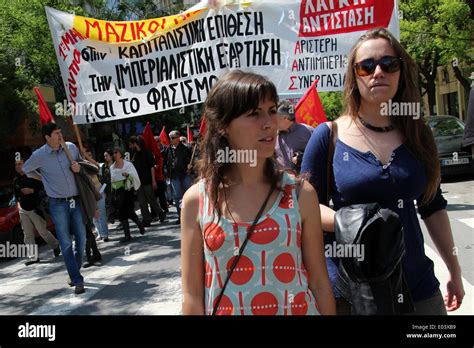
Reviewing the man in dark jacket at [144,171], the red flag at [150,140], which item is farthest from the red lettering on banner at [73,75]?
the red flag at [150,140]

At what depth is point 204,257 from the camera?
2.00m

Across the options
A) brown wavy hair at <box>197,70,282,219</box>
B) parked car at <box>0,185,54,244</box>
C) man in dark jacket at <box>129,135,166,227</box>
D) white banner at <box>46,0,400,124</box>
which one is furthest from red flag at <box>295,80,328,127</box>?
parked car at <box>0,185,54,244</box>

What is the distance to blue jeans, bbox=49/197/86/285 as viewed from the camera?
21.9 feet

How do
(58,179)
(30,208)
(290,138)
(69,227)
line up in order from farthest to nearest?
(30,208) → (69,227) → (58,179) → (290,138)

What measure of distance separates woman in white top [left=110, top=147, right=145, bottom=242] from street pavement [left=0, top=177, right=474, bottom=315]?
1.59 ft

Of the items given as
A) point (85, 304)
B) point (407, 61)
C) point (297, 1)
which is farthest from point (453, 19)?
point (407, 61)

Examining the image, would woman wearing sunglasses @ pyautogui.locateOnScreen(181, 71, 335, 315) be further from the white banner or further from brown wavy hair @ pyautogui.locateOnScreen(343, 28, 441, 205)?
the white banner

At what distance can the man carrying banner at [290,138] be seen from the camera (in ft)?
20.5

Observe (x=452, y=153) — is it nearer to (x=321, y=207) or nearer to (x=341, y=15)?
(x=341, y=15)

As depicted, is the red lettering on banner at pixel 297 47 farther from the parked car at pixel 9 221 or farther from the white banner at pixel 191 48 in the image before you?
the parked car at pixel 9 221

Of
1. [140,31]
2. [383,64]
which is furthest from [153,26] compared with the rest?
[383,64]

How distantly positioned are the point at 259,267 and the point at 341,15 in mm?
4667

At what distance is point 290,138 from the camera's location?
6.34 meters

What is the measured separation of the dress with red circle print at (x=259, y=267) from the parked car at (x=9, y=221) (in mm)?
9688
